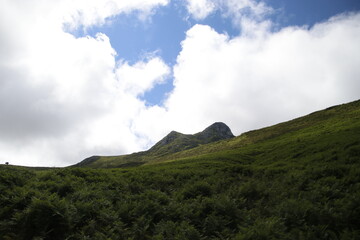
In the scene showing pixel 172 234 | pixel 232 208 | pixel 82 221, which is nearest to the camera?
pixel 172 234

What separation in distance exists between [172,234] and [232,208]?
13.2 feet

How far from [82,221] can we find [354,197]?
13193 millimetres

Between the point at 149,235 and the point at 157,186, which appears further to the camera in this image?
the point at 157,186

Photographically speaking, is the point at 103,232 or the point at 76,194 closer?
the point at 103,232

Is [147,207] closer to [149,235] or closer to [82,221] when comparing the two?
[149,235]

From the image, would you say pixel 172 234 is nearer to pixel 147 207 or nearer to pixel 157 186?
pixel 147 207

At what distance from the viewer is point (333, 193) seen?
41.2 feet

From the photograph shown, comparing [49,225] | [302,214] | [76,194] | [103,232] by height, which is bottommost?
[302,214]

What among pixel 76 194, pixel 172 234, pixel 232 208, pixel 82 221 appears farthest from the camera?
pixel 76 194

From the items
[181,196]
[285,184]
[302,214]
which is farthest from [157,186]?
[302,214]

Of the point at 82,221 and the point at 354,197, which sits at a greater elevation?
the point at 82,221

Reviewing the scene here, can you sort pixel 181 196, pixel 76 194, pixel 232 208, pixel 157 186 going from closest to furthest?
pixel 232 208 < pixel 76 194 < pixel 181 196 < pixel 157 186

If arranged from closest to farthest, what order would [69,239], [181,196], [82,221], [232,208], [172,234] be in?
[69,239] < [172,234] < [82,221] < [232,208] < [181,196]

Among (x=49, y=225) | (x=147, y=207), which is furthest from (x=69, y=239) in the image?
(x=147, y=207)
